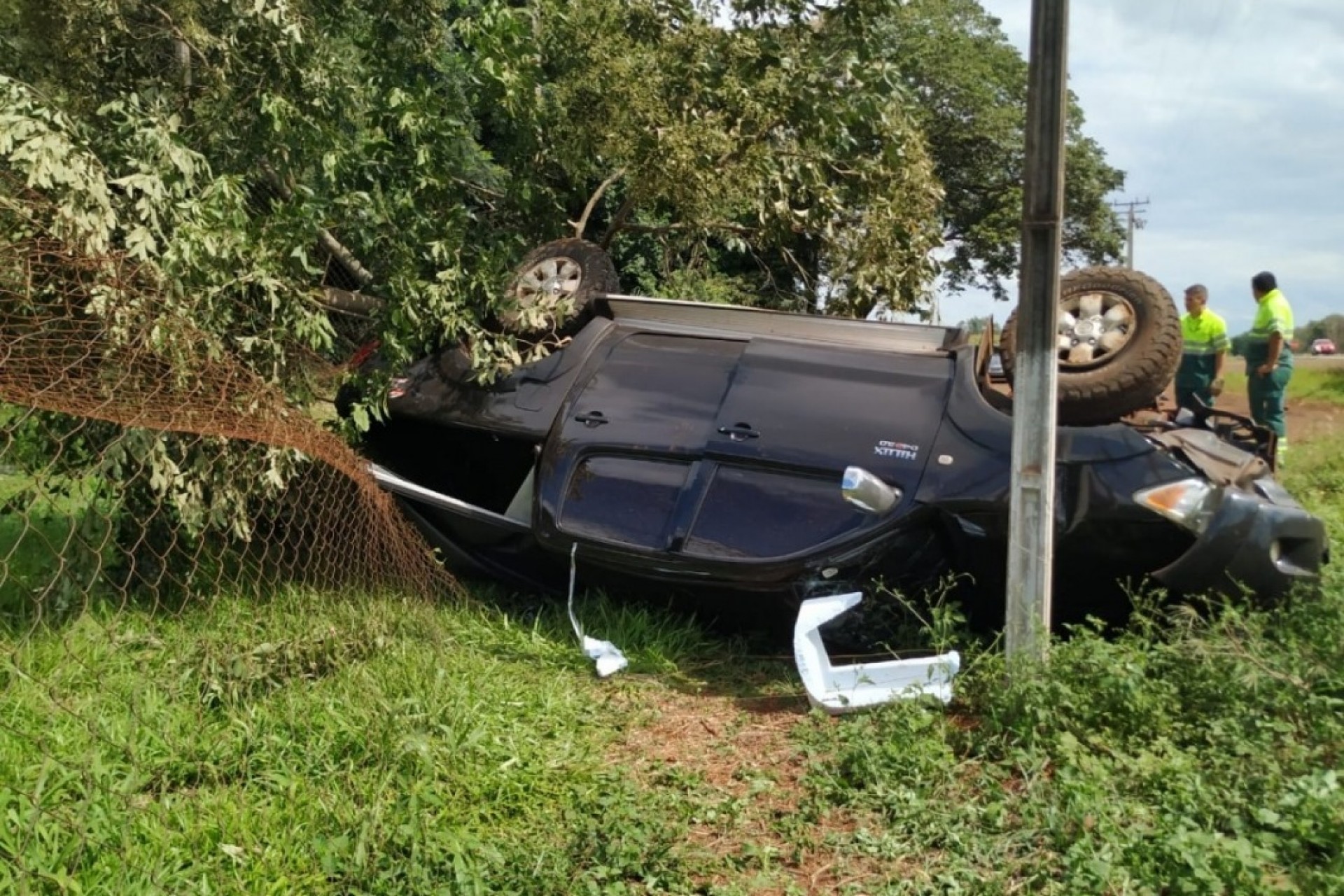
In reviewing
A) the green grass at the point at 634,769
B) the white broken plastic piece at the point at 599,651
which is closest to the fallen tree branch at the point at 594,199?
the white broken plastic piece at the point at 599,651

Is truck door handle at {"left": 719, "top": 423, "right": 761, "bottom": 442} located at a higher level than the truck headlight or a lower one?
higher

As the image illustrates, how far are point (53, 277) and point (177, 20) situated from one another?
200 centimetres

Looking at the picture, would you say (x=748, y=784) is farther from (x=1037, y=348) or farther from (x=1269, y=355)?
(x=1269, y=355)

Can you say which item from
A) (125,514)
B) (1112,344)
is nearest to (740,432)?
(1112,344)

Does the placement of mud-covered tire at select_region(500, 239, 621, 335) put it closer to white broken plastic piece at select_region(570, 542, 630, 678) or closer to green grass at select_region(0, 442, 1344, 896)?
white broken plastic piece at select_region(570, 542, 630, 678)

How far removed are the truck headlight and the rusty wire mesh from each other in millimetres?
2768

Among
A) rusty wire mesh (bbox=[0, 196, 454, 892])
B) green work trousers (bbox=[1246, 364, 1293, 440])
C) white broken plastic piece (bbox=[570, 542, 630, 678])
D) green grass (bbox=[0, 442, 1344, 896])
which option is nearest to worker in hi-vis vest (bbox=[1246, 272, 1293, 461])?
green work trousers (bbox=[1246, 364, 1293, 440])

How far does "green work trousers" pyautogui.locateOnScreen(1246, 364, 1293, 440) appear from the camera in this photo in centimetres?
764

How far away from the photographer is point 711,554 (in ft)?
13.9

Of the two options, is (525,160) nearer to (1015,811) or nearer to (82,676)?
(82,676)

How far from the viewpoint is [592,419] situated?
4777mm

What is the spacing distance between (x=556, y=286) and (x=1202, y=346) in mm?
5090

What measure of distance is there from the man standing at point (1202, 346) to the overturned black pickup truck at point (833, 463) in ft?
10.9

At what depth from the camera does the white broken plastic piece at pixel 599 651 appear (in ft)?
13.9
